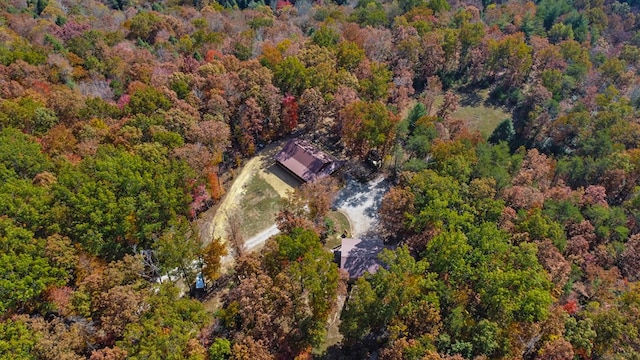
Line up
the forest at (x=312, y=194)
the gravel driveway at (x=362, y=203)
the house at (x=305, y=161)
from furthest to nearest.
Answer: the house at (x=305, y=161), the gravel driveway at (x=362, y=203), the forest at (x=312, y=194)

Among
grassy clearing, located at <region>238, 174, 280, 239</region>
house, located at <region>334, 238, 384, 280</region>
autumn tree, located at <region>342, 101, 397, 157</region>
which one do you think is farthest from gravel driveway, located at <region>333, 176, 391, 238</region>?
grassy clearing, located at <region>238, 174, 280, 239</region>

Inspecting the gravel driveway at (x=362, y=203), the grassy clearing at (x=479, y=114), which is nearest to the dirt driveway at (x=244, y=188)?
the gravel driveway at (x=362, y=203)

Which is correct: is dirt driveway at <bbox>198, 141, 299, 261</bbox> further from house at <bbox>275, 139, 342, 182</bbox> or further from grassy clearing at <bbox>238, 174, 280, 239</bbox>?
house at <bbox>275, 139, 342, 182</bbox>

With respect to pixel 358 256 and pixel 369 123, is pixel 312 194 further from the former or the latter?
pixel 369 123

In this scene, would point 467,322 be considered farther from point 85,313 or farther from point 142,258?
point 85,313

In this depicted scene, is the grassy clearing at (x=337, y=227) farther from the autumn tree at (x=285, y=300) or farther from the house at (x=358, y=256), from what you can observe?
the autumn tree at (x=285, y=300)
